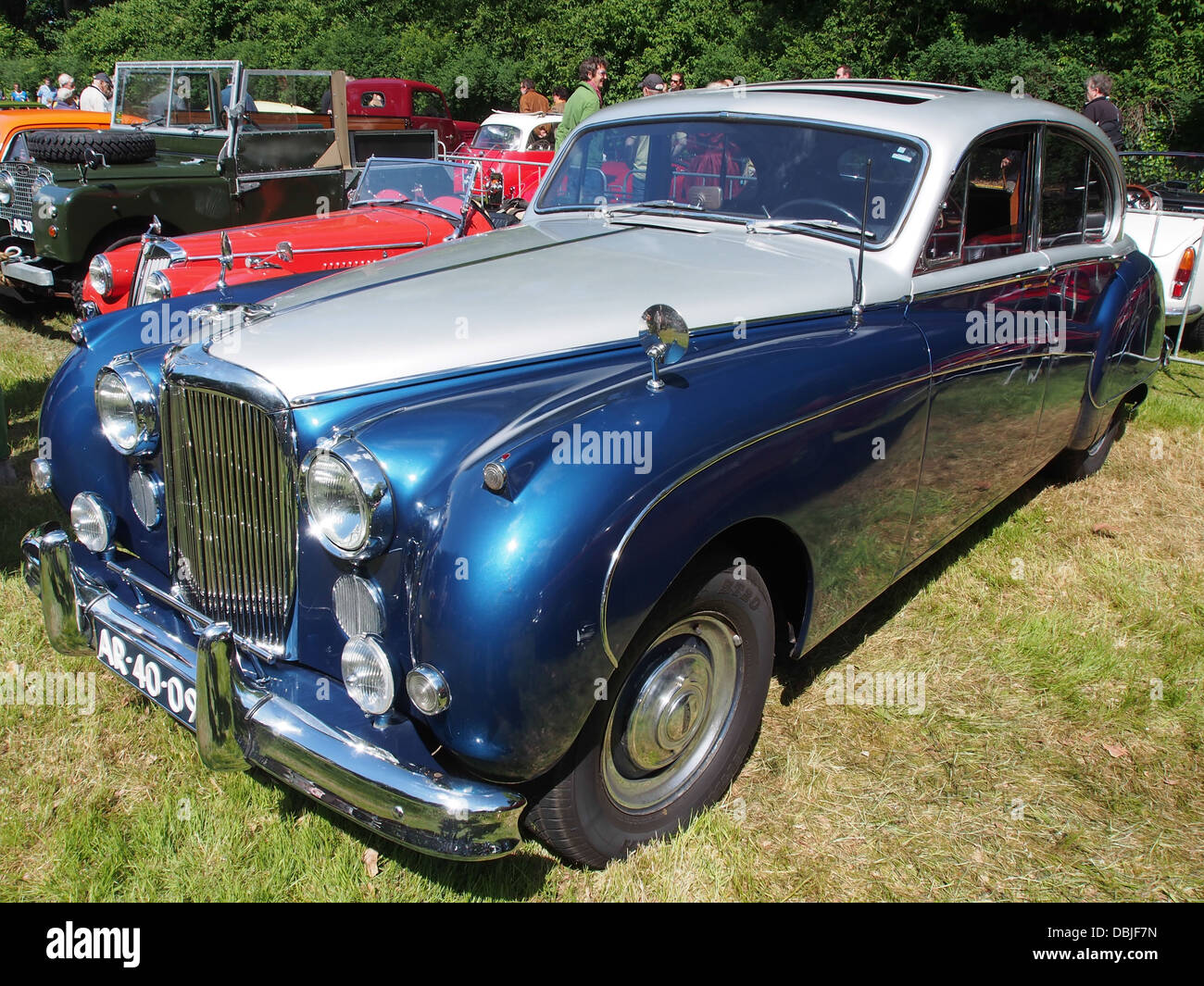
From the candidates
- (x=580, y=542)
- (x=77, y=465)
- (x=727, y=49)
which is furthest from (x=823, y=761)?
(x=727, y=49)

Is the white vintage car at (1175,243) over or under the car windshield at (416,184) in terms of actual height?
under

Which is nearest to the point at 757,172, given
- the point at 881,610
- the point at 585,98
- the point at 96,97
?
the point at 881,610

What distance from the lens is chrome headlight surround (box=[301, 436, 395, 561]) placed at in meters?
1.93

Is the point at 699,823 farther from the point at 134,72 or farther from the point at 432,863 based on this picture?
the point at 134,72

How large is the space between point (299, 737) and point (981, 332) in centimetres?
242

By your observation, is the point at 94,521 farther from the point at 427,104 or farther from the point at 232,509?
the point at 427,104

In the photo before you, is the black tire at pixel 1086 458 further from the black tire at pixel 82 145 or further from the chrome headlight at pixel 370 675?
the black tire at pixel 82 145

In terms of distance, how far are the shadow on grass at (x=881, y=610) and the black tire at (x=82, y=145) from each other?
633 cm

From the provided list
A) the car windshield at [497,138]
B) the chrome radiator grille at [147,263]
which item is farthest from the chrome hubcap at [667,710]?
the car windshield at [497,138]

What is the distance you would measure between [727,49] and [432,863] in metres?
18.9

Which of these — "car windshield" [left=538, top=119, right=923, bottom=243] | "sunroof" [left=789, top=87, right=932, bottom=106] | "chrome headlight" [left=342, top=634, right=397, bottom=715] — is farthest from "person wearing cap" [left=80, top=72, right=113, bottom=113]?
"chrome headlight" [left=342, top=634, right=397, bottom=715]

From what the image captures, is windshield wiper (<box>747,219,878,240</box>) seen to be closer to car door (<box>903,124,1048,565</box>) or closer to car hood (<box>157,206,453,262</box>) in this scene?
car door (<box>903,124,1048,565</box>)

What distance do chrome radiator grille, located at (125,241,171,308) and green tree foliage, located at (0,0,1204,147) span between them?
4.55m

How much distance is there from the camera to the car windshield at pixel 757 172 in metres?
3.07
